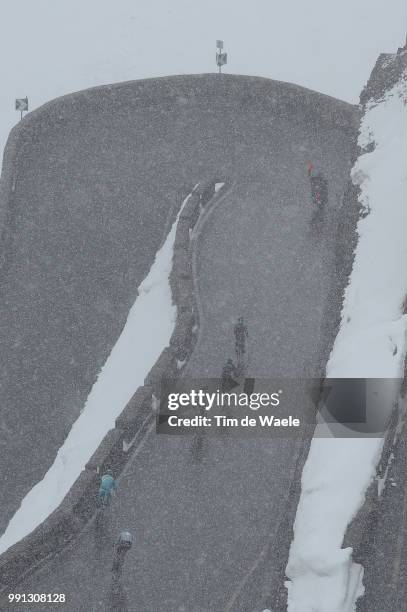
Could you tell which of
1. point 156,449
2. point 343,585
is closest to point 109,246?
point 156,449

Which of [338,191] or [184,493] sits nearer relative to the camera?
[184,493]

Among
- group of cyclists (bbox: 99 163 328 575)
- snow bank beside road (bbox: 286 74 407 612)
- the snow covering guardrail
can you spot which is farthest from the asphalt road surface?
snow bank beside road (bbox: 286 74 407 612)

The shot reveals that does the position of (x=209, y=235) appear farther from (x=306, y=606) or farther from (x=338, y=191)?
(x=306, y=606)

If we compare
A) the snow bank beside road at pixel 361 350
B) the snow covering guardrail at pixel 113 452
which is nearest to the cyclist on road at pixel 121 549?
the snow covering guardrail at pixel 113 452

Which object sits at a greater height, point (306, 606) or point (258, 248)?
point (258, 248)

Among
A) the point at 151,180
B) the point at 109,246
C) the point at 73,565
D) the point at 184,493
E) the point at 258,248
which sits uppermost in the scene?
the point at 151,180

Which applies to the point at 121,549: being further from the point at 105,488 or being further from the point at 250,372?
the point at 250,372

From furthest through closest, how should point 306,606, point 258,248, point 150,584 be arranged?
point 258,248
point 150,584
point 306,606
